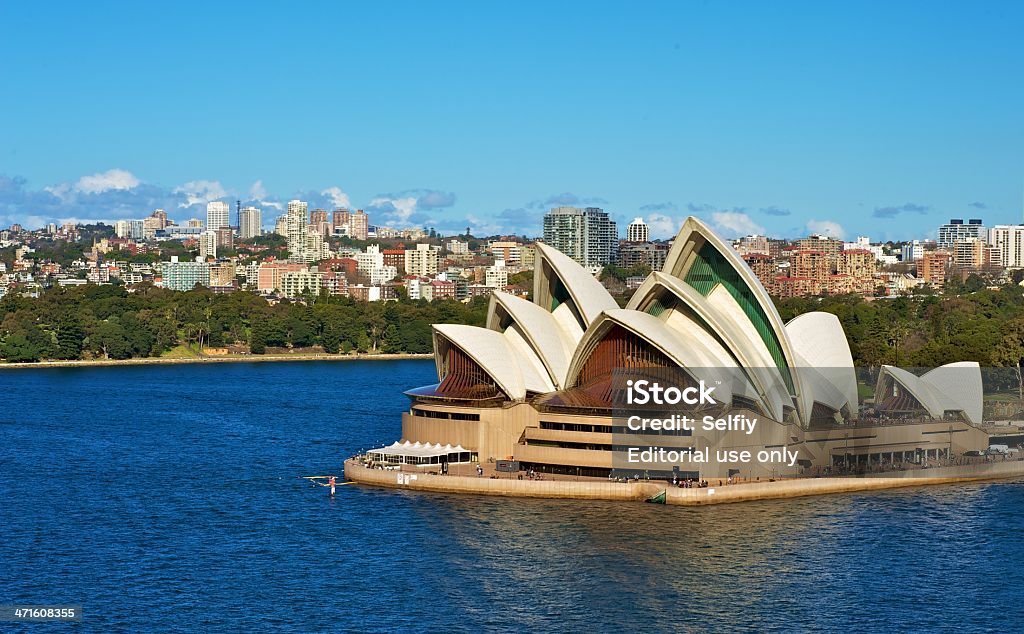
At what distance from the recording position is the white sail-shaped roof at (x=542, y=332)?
1921 inches

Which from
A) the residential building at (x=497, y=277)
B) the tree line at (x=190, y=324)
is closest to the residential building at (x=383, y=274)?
the residential building at (x=497, y=277)

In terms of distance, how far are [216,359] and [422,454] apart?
2420 inches

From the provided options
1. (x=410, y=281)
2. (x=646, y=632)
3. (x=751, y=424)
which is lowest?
(x=646, y=632)

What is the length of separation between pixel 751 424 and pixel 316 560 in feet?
47.3

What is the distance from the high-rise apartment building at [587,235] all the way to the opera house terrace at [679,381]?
144773mm

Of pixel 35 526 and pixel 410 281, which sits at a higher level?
pixel 410 281

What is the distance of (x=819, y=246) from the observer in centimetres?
17788

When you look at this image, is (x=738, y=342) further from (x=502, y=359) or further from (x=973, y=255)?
(x=973, y=255)

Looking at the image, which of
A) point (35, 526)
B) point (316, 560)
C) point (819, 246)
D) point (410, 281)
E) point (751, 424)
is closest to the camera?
point (316, 560)

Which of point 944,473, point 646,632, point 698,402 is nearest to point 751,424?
point 698,402

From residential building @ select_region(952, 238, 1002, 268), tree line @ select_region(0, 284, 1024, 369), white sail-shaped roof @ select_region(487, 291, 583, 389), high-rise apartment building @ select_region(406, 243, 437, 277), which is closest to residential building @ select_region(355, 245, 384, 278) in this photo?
high-rise apartment building @ select_region(406, 243, 437, 277)

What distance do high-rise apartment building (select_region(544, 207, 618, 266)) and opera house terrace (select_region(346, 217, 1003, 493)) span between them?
144773mm

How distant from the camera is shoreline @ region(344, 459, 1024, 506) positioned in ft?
137

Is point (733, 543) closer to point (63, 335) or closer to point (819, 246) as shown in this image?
point (63, 335)
